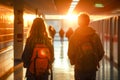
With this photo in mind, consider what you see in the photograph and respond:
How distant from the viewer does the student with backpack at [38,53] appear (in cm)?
724

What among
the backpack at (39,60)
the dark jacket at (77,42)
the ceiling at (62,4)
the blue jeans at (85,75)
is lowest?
the blue jeans at (85,75)

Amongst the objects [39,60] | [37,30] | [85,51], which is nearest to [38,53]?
[39,60]

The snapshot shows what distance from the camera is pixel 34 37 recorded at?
7430mm

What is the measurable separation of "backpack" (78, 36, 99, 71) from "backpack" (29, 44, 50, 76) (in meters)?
0.71

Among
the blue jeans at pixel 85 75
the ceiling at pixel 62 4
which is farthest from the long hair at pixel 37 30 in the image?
the ceiling at pixel 62 4

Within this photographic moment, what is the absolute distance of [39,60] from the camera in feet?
23.8

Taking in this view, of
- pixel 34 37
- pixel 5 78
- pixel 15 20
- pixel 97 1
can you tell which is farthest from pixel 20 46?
pixel 34 37

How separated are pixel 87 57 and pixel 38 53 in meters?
1.01

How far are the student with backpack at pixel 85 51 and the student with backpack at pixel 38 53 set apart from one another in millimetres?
504

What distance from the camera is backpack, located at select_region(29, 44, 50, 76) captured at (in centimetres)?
723

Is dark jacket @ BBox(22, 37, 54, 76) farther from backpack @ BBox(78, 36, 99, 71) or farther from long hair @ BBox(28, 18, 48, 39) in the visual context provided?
backpack @ BBox(78, 36, 99, 71)

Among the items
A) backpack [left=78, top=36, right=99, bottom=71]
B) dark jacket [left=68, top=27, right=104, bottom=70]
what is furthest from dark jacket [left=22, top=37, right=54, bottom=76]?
backpack [left=78, top=36, right=99, bottom=71]

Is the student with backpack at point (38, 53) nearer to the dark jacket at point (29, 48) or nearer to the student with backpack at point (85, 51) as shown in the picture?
the dark jacket at point (29, 48)

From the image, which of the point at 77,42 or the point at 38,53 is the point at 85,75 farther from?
the point at 38,53
